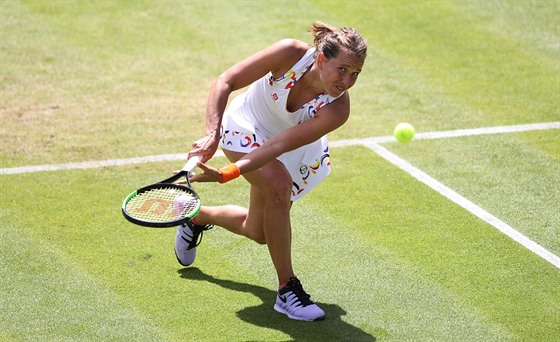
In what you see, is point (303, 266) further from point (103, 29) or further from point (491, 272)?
point (103, 29)

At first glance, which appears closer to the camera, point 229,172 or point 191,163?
point 229,172

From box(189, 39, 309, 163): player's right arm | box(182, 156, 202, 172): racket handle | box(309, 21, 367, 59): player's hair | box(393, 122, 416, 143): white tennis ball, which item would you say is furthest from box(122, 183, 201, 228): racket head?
box(393, 122, 416, 143): white tennis ball

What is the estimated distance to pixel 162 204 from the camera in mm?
6234

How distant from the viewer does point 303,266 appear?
7344 mm

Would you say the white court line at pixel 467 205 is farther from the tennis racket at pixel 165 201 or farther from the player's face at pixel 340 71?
the tennis racket at pixel 165 201

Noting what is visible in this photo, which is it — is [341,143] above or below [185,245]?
below

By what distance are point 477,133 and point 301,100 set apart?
3.88 meters

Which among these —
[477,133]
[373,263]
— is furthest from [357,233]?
[477,133]

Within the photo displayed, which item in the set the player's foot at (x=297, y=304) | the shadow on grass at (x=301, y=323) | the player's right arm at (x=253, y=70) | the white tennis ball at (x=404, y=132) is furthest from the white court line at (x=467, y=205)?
the player's right arm at (x=253, y=70)

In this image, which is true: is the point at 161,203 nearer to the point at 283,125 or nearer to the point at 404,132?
the point at 283,125

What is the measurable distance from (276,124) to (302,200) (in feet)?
6.10

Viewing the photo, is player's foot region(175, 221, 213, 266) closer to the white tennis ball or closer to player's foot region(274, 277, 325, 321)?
player's foot region(274, 277, 325, 321)

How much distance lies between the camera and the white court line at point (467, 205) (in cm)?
751

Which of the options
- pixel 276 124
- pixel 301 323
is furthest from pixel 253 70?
pixel 301 323
